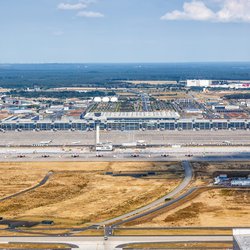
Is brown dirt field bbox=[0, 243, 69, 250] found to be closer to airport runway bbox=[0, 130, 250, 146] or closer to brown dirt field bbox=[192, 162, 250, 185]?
brown dirt field bbox=[192, 162, 250, 185]

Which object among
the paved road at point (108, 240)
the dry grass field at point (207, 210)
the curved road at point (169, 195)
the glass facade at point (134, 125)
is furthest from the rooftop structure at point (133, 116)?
the paved road at point (108, 240)

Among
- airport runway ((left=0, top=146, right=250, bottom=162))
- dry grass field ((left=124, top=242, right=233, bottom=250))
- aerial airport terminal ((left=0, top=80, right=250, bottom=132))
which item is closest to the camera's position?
dry grass field ((left=124, top=242, right=233, bottom=250))

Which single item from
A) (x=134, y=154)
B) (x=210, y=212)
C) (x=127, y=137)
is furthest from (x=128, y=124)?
(x=210, y=212)

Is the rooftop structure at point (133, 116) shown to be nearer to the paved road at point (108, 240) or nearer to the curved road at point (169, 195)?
the curved road at point (169, 195)

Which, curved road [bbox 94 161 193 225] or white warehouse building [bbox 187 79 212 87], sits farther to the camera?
white warehouse building [bbox 187 79 212 87]

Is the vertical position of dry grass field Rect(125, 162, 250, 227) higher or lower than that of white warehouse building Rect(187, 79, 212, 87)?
lower

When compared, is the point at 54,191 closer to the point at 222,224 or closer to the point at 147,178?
the point at 147,178

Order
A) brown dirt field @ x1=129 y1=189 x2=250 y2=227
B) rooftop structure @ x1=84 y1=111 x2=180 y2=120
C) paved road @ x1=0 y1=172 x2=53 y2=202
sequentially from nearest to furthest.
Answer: brown dirt field @ x1=129 y1=189 x2=250 y2=227
paved road @ x1=0 y1=172 x2=53 y2=202
rooftop structure @ x1=84 y1=111 x2=180 y2=120

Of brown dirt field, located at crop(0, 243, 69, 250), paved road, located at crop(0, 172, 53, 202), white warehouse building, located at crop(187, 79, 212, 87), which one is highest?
white warehouse building, located at crop(187, 79, 212, 87)

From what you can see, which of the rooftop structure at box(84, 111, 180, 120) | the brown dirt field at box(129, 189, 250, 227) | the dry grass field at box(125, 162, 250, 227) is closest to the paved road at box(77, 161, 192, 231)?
the dry grass field at box(125, 162, 250, 227)
